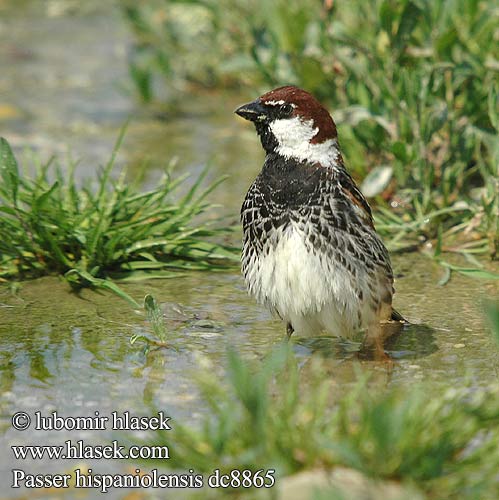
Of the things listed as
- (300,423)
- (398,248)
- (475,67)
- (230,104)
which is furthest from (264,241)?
(230,104)

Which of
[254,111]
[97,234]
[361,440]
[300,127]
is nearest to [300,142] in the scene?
[300,127]

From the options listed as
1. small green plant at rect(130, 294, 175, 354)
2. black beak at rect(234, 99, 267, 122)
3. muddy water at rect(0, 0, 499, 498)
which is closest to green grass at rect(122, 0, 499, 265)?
muddy water at rect(0, 0, 499, 498)

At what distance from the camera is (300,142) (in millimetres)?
4414

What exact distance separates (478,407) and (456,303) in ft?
6.08

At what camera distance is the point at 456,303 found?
4953 mm

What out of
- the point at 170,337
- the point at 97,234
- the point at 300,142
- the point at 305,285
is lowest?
the point at 170,337

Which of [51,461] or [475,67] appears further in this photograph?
[475,67]

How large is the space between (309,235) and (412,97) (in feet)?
5.75

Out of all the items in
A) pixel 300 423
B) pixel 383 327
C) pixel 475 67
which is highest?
pixel 475 67

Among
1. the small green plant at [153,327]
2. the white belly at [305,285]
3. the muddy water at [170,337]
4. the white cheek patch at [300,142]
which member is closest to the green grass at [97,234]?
the muddy water at [170,337]

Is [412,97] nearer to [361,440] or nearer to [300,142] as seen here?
[300,142]

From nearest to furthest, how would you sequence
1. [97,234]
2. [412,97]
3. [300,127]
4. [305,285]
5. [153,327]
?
[305,285]
[153,327]
[300,127]
[97,234]
[412,97]

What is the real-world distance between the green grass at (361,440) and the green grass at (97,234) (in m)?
1.78

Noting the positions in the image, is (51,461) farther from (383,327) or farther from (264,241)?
(383,327)
